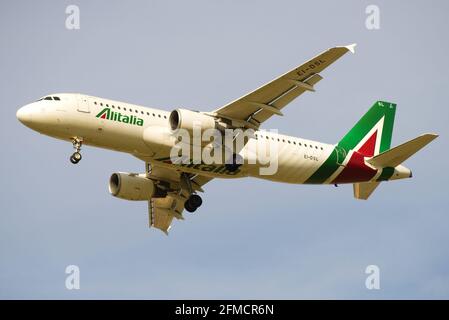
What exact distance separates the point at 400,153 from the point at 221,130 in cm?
1016

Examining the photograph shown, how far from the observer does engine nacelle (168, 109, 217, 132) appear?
48250mm

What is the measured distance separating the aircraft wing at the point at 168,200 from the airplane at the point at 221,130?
57mm

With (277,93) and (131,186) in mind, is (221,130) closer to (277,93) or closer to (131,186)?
(277,93)

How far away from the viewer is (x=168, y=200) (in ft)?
190

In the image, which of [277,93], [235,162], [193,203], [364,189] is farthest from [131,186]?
[364,189]

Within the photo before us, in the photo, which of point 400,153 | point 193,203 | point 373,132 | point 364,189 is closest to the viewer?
point 400,153

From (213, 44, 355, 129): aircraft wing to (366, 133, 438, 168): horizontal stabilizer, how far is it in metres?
7.22

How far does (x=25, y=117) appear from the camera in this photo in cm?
4825

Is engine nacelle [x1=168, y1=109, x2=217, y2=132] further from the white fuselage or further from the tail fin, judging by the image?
the tail fin

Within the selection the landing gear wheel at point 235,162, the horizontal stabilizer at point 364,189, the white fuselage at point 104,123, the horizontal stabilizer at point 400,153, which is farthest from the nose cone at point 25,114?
the horizontal stabilizer at point 364,189

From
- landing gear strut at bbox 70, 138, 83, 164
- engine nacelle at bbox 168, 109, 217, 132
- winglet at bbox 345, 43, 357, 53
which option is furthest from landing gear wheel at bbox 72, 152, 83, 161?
winglet at bbox 345, 43, 357, 53

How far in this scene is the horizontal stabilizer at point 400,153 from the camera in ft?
167

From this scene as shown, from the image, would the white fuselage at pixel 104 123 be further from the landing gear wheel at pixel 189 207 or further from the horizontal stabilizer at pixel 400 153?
the horizontal stabilizer at pixel 400 153

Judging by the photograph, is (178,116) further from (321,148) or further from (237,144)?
(321,148)
